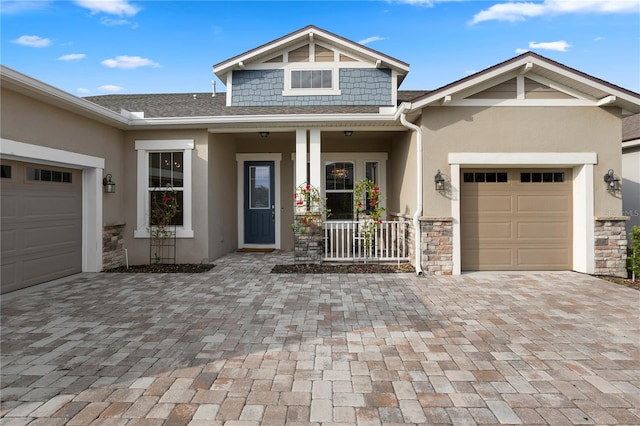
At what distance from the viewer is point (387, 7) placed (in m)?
7.98

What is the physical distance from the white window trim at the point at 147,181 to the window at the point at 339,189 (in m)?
3.48

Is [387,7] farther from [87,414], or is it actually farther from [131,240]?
[87,414]

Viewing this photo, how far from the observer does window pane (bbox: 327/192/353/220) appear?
9062mm

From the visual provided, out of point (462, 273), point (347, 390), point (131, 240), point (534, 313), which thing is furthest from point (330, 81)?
point (347, 390)

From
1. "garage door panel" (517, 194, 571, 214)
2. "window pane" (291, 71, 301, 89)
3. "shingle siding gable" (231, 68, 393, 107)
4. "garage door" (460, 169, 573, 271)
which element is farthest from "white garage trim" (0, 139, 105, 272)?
"garage door panel" (517, 194, 571, 214)

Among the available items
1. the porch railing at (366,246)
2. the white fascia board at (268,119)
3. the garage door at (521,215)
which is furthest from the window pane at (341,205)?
the garage door at (521,215)

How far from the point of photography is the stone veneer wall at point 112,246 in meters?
7.00

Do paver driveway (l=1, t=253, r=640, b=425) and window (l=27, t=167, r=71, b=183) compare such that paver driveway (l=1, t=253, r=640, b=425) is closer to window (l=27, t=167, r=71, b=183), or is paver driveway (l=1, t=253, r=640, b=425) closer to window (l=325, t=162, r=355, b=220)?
window (l=27, t=167, r=71, b=183)

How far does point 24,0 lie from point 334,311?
7.45 meters

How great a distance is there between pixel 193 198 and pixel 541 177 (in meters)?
7.16

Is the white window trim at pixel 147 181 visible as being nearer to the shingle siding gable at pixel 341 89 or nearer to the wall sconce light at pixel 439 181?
the shingle siding gable at pixel 341 89

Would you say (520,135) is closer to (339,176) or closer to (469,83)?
(469,83)

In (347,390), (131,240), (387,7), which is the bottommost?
(347,390)

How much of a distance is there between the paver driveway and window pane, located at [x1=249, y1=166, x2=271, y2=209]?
445 centimetres
